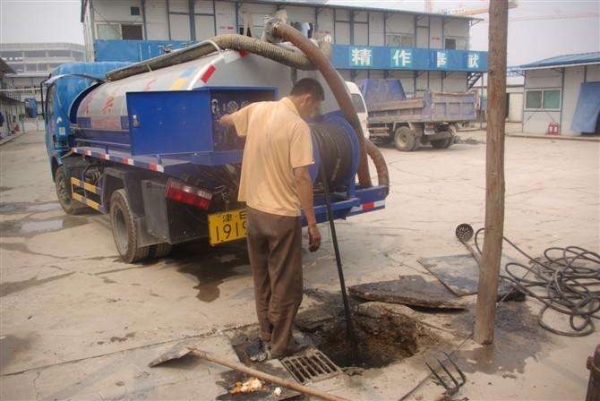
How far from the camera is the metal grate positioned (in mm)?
3188

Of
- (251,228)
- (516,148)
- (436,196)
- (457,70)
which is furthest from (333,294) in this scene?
(457,70)

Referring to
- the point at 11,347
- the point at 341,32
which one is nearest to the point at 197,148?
the point at 11,347

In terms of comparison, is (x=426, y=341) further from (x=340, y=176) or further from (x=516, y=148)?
(x=516, y=148)

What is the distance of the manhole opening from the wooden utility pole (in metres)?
0.52

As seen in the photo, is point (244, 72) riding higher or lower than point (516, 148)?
higher

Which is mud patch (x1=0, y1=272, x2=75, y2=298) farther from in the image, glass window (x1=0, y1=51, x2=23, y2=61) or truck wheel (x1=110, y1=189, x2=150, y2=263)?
glass window (x1=0, y1=51, x2=23, y2=61)

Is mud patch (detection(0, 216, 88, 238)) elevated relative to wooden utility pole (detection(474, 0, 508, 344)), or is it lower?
lower

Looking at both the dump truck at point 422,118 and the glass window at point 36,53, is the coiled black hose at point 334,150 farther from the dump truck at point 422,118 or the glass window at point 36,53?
the glass window at point 36,53

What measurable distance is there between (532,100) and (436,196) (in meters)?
17.2

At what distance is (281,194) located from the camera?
3.27 m

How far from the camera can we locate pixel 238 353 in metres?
3.53

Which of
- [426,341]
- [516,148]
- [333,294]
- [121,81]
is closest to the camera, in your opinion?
[426,341]

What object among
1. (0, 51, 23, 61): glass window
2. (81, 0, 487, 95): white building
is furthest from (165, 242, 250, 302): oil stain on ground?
(0, 51, 23, 61): glass window

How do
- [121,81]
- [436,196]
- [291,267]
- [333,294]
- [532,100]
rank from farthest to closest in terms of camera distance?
[532,100] → [436,196] → [121,81] → [333,294] → [291,267]
